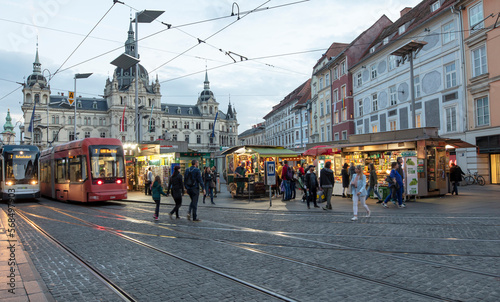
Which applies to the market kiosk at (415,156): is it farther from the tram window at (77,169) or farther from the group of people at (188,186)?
the tram window at (77,169)

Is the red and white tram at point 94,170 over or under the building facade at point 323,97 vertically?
under

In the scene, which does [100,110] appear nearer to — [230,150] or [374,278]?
[230,150]

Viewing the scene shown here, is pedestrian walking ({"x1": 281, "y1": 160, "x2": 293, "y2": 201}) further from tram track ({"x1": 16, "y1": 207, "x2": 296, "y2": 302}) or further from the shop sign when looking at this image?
tram track ({"x1": 16, "y1": 207, "x2": 296, "y2": 302})

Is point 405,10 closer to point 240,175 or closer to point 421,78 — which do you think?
point 421,78

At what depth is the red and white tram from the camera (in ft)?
60.7

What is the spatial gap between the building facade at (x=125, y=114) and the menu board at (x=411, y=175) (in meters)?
79.1

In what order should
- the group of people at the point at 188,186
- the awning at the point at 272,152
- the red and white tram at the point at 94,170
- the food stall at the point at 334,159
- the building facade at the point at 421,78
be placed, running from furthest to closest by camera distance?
1. the building facade at the point at 421,78
2. the food stall at the point at 334,159
3. the awning at the point at 272,152
4. the red and white tram at the point at 94,170
5. the group of people at the point at 188,186

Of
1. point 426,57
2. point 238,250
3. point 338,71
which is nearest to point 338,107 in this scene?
point 338,71

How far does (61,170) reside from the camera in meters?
21.4

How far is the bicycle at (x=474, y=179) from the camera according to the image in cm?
2527

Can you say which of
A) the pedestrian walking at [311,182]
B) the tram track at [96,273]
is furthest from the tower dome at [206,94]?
the tram track at [96,273]

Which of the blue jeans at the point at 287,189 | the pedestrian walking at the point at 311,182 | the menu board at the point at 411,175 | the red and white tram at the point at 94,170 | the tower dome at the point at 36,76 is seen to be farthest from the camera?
the tower dome at the point at 36,76

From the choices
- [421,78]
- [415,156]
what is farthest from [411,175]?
[421,78]

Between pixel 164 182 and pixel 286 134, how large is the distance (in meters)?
54.7
